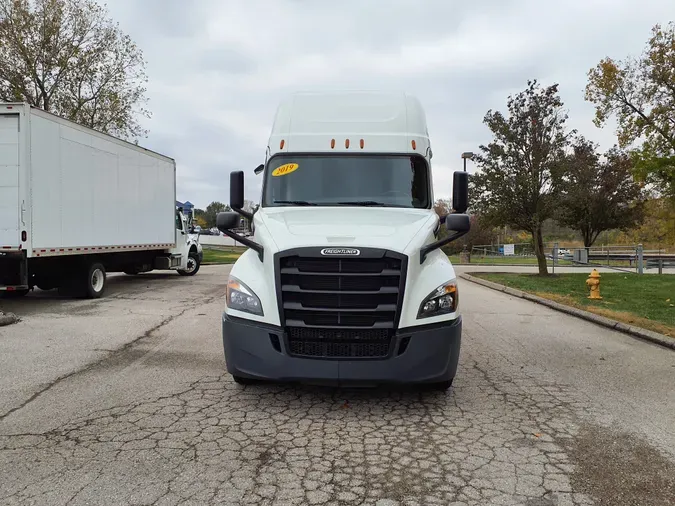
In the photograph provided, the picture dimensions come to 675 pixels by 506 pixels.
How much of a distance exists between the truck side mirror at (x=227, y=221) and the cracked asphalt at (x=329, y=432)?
1.61 metres

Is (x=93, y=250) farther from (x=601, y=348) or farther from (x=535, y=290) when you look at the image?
(x=535, y=290)

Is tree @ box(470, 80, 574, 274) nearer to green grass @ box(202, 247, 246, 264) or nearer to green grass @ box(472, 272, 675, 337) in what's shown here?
green grass @ box(472, 272, 675, 337)

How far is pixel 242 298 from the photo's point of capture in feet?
14.8

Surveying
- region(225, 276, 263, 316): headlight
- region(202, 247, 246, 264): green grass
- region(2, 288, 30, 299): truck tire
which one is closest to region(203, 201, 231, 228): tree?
region(202, 247, 246, 264): green grass

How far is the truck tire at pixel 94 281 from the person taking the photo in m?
11.6

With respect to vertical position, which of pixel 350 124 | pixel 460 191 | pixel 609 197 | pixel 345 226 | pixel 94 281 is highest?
pixel 609 197

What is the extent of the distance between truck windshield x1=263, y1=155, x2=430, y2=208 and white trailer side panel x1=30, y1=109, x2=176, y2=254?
618 cm

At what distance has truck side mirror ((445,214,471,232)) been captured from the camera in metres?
5.14

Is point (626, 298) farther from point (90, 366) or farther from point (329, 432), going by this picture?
point (90, 366)

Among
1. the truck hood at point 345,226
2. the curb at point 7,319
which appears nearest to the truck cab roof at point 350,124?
the truck hood at point 345,226

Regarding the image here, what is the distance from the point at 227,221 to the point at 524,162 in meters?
16.6

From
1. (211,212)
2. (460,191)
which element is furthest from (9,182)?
(211,212)

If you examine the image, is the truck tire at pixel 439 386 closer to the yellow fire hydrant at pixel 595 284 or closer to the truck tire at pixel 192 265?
the yellow fire hydrant at pixel 595 284

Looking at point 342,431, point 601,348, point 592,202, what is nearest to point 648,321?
point 601,348
